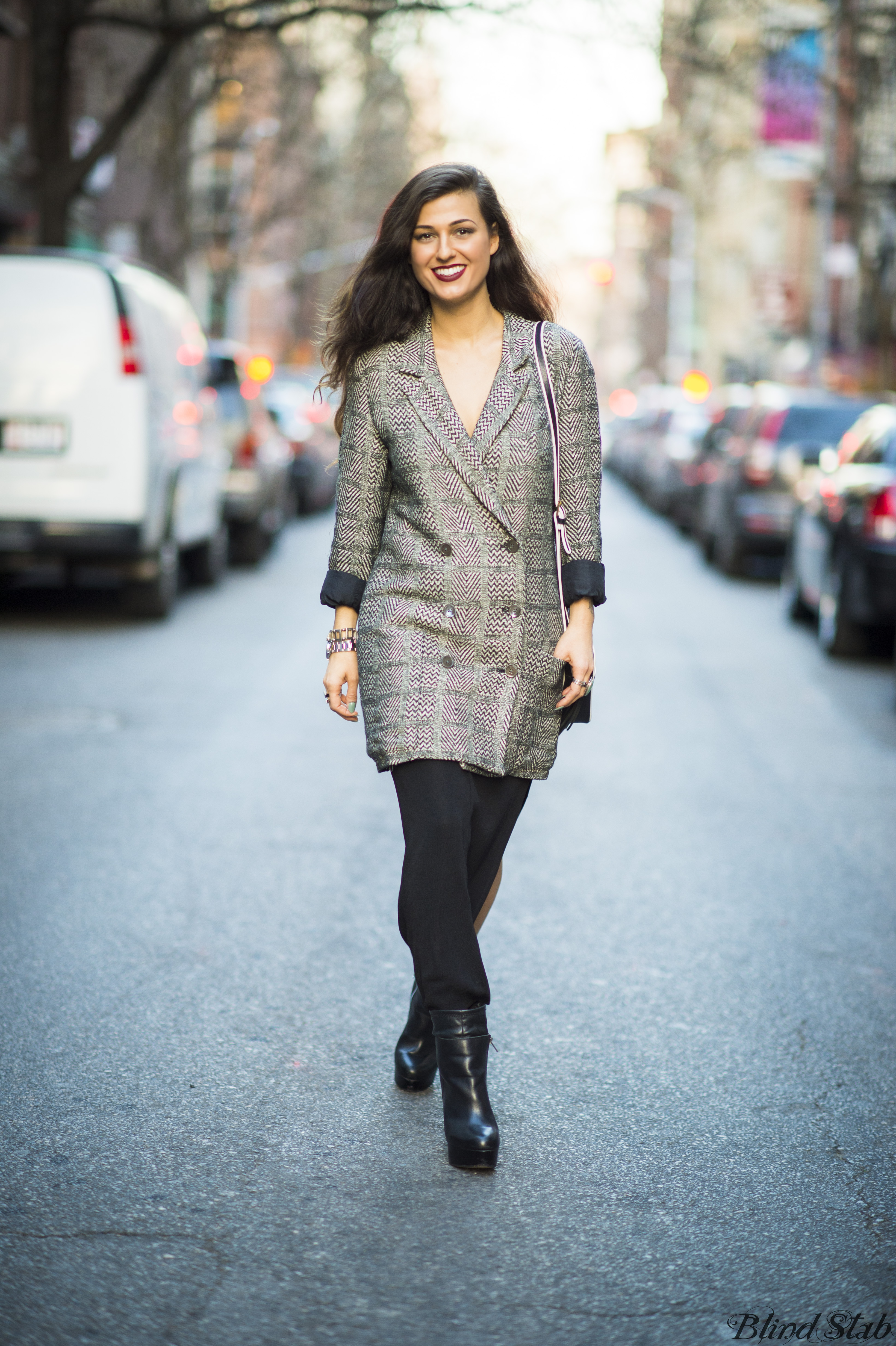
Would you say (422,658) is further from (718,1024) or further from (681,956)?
(681,956)

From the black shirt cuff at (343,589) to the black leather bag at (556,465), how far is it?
411 mm

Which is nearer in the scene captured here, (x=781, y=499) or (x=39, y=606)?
(x=39, y=606)

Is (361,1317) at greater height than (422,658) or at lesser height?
lesser

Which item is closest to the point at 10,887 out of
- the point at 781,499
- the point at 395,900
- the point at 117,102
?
the point at 395,900

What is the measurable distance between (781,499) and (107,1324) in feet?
49.7

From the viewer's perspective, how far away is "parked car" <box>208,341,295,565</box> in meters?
17.1

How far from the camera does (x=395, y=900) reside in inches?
233

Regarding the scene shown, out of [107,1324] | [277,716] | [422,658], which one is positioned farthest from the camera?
[277,716]

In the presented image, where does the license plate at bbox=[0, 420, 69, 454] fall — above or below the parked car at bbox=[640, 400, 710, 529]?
above

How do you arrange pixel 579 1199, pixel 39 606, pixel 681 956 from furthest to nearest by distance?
pixel 39 606 → pixel 681 956 → pixel 579 1199

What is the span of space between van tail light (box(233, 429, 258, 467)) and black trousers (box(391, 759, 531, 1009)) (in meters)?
13.6

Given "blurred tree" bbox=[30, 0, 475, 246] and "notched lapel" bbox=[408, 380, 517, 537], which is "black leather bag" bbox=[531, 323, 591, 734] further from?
"blurred tree" bbox=[30, 0, 475, 246]

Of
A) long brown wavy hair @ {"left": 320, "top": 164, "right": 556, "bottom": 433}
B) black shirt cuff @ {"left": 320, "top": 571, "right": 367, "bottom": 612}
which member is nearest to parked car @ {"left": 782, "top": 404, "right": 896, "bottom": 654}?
long brown wavy hair @ {"left": 320, "top": 164, "right": 556, "bottom": 433}

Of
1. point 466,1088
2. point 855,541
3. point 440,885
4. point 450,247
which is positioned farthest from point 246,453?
point 466,1088
